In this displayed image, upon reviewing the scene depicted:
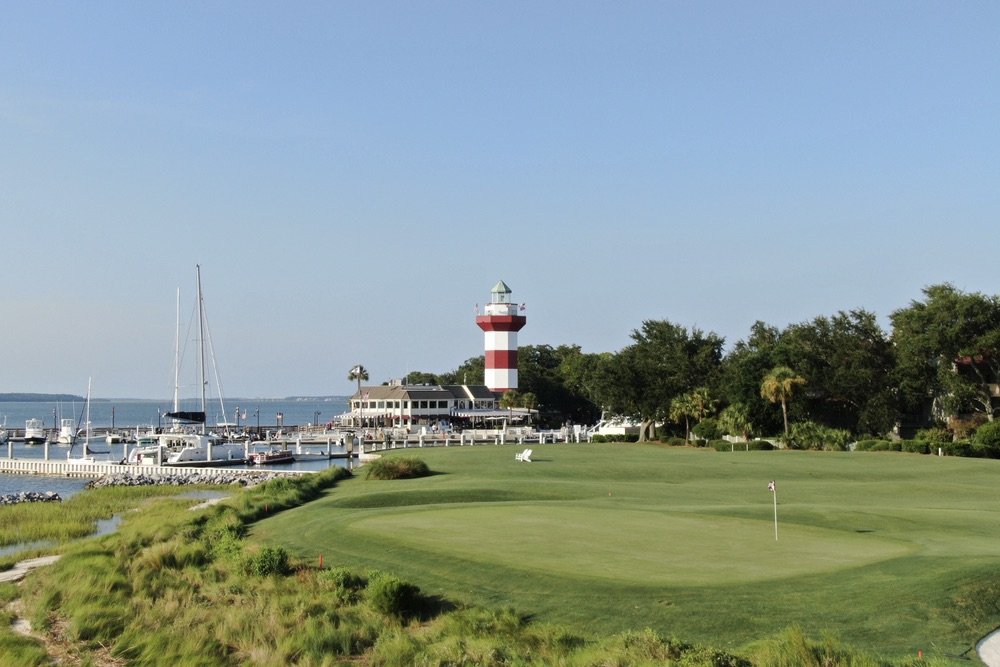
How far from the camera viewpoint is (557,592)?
54.4ft

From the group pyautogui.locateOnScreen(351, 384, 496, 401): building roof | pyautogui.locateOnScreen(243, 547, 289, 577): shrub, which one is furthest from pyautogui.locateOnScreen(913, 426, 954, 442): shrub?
pyautogui.locateOnScreen(351, 384, 496, 401): building roof

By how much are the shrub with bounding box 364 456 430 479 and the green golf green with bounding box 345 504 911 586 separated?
48.0 feet

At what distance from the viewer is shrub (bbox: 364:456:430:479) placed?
41406 millimetres

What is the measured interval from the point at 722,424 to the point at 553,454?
16372 mm

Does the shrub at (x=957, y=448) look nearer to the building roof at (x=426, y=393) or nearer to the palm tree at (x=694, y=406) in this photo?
the palm tree at (x=694, y=406)

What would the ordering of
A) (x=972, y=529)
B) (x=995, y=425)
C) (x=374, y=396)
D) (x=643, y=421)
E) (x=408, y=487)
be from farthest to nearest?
(x=374, y=396) < (x=643, y=421) < (x=995, y=425) < (x=408, y=487) < (x=972, y=529)

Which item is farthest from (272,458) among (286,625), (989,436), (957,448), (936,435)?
(286,625)

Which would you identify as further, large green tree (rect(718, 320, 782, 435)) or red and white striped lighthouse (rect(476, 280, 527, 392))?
red and white striped lighthouse (rect(476, 280, 527, 392))

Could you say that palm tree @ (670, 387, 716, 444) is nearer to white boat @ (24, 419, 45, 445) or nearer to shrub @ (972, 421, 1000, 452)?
shrub @ (972, 421, 1000, 452)

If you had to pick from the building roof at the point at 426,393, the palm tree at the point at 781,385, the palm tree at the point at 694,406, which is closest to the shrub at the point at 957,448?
the palm tree at the point at 781,385

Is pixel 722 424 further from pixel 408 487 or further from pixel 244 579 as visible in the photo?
pixel 244 579

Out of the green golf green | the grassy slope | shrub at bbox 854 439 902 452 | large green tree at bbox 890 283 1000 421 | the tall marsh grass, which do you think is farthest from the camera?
large green tree at bbox 890 283 1000 421

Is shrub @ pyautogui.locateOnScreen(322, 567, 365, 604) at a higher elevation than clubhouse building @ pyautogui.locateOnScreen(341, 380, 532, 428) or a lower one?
lower

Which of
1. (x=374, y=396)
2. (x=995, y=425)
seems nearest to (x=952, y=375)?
(x=995, y=425)
